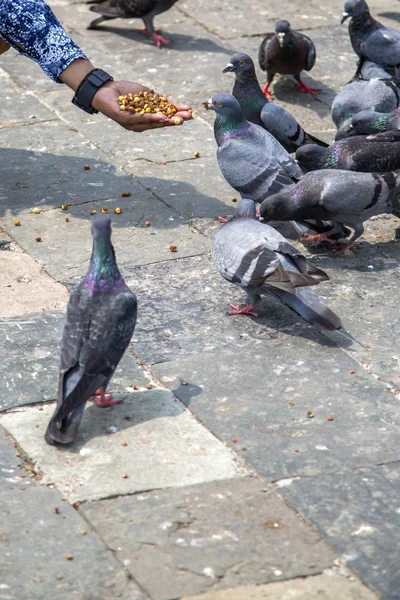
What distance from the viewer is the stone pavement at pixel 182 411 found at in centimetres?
406

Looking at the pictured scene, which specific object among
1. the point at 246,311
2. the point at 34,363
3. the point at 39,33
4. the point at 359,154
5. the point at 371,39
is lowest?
the point at 34,363

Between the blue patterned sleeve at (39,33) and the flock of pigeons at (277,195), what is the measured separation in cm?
111

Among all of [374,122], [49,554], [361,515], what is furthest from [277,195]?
[49,554]

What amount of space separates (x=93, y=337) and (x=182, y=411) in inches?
25.5

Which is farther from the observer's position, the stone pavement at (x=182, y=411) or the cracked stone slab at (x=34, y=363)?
the cracked stone slab at (x=34, y=363)

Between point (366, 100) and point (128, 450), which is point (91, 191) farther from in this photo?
point (128, 450)

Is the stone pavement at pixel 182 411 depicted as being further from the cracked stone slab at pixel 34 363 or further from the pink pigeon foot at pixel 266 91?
the pink pigeon foot at pixel 266 91

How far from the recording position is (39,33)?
7.19 meters

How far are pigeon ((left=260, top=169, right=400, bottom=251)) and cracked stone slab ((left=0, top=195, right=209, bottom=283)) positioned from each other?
2.07 feet

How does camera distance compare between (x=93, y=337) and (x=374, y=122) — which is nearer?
(x=93, y=337)

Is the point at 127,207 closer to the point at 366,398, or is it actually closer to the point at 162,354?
the point at 162,354

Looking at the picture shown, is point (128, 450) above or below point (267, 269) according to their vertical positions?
below

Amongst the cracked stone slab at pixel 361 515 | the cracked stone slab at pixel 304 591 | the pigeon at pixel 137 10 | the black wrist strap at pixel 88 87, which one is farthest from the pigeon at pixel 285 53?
the cracked stone slab at pixel 304 591

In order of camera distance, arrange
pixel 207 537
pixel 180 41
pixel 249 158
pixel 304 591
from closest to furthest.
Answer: pixel 304 591
pixel 207 537
pixel 249 158
pixel 180 41
